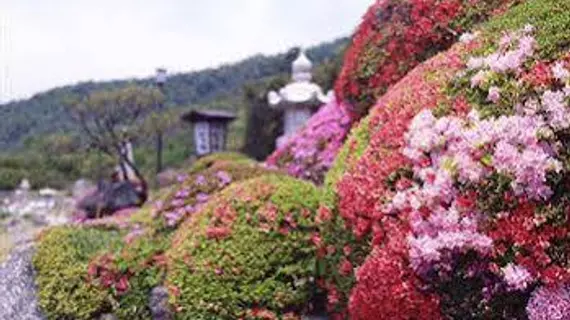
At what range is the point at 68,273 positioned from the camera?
9617 millimetres

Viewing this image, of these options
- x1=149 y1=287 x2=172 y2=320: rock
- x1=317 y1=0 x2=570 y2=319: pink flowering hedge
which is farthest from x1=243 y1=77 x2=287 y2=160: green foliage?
x1=317 y1=0 x2=570 y2=319: pink flowering hedge

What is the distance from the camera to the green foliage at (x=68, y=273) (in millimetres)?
9273

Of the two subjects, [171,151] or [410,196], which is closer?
[410,196]

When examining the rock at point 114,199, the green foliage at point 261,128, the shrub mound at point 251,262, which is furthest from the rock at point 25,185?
the shrub mound at point 251,262

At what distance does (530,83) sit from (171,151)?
46990 millimetres

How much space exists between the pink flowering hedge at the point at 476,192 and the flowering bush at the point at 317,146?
219 inches

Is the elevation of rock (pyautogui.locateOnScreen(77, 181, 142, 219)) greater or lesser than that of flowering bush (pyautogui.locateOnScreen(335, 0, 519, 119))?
lesser

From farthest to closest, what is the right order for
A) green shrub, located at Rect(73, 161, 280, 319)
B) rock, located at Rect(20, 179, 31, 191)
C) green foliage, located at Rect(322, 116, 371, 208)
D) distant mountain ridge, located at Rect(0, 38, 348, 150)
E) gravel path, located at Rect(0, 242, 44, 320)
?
rock, located at Rect(20, 179, 31, 191) → distant mountain ridge, located at Rect(0, 38, 348, 150) → gravel path, located at Rect(0, 242, 44, 320) → green shrub, located at Rect(73, 161, 280, 319) → green foliage, located at Rect(322, 116, 371, 208)

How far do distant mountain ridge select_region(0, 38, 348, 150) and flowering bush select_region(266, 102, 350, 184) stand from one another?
23.0 meters

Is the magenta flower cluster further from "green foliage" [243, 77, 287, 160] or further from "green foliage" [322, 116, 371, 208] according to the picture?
"green foliage" [243, 77, 287, 160]

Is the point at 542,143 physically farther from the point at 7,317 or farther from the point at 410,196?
the point at 7,317

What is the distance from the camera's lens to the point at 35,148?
1956 inches

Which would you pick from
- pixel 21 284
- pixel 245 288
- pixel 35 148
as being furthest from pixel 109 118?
pixel 245 288

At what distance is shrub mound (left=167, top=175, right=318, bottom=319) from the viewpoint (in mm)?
7895
